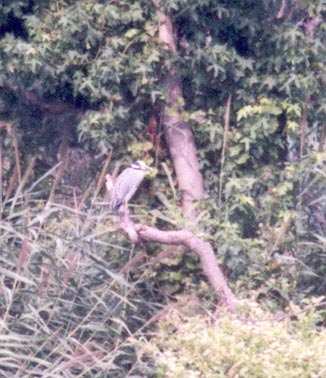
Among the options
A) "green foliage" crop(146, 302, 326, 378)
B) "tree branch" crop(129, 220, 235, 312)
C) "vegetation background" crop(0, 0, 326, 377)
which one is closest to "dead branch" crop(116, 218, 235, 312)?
"tree branch" crop(129, 220, 235, 312)

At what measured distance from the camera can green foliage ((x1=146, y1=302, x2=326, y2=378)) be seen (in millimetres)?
4707

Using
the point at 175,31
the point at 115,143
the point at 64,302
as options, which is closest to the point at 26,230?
the point at 64,302

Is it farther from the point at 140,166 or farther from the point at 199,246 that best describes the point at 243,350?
the point at 140,166

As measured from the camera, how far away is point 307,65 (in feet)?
22.1

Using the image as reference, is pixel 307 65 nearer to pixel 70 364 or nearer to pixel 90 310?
pixel 90 310

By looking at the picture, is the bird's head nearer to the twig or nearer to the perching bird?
the perching bird

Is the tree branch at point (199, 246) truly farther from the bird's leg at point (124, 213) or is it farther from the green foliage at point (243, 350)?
the green foliage at point (243, 350)

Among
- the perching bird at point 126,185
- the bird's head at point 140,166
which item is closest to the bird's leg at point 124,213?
the perching bird at point 126,185

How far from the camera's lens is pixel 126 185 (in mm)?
6344

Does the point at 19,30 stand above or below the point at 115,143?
above

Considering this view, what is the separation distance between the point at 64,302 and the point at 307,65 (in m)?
2.67

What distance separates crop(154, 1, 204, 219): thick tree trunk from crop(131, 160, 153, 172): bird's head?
239 mm

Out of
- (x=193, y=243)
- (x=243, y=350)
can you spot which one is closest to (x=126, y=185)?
(x=193, y=243)

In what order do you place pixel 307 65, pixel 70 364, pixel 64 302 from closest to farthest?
pixel 70 364 < pixel 64 302 < pixel 307 65
